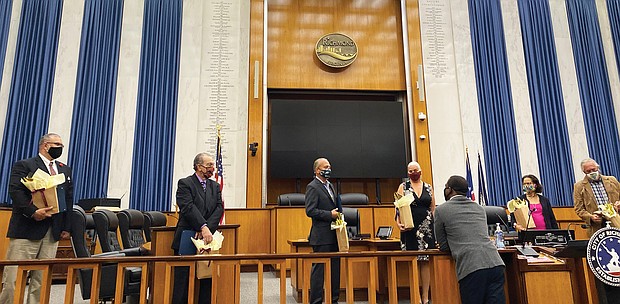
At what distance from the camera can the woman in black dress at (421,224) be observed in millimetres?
3648

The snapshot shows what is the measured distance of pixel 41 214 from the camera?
3150 mm

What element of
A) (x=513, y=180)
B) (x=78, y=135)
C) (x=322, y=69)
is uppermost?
(x=322, y=69)

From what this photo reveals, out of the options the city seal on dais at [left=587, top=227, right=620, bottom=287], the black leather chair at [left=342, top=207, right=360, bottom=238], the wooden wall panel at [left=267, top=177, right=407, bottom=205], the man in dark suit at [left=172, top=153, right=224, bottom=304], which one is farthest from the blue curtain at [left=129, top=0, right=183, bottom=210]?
the city seal on dais at [left=587, top=227, right=620, bottom=287]

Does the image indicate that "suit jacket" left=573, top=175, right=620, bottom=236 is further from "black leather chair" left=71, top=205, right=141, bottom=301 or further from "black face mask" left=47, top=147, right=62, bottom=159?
"black face mask" left=47, top=147, right=62, bottom=159

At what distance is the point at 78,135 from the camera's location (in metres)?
7.44

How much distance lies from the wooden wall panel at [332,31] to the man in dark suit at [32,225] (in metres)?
5.40

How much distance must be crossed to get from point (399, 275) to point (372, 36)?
5939 millimetres

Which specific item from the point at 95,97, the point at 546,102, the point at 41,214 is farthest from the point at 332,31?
the point at 41,214

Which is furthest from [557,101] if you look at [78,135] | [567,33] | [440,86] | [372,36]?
[78,135]

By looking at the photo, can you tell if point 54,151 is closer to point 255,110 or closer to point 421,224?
point 421,224

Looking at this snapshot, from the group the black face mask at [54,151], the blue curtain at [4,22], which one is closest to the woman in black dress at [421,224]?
the black face mask at [54,151]

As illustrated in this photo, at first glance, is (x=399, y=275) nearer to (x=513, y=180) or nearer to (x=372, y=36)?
(x=513, y=180)

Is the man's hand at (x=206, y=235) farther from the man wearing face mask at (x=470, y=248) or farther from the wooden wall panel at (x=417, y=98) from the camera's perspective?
the wooden wall panel at (x=417, y=98)

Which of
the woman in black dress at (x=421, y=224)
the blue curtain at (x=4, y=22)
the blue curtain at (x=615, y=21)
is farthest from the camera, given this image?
the blue curtain at (x=615, y=21)
